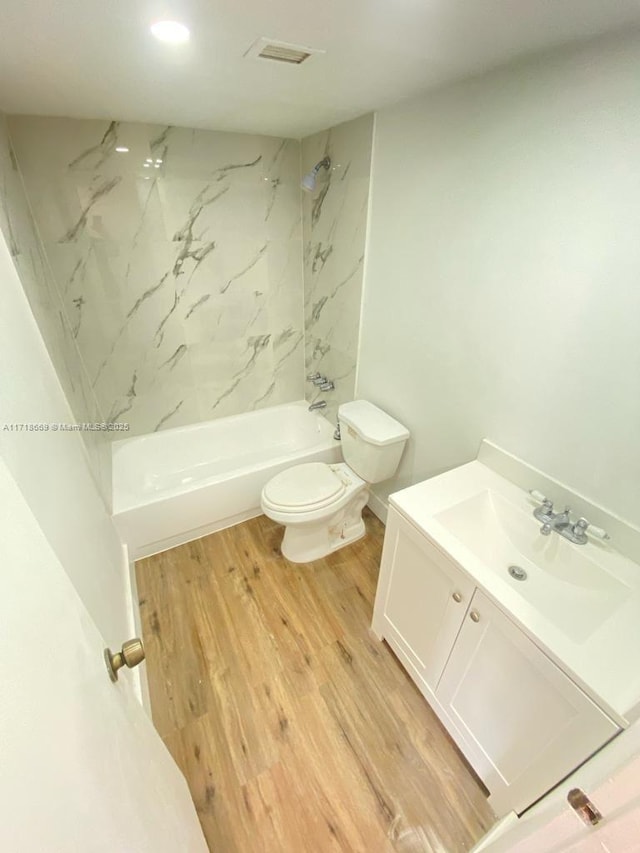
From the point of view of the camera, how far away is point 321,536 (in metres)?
1.92

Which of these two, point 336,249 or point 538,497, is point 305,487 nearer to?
point 538,497

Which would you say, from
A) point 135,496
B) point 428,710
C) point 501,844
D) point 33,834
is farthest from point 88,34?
point 428,710

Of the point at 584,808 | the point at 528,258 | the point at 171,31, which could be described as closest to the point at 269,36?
the point at 171,31

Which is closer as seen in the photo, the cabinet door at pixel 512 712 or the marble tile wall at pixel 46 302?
the cabinet door at pixel 512 712

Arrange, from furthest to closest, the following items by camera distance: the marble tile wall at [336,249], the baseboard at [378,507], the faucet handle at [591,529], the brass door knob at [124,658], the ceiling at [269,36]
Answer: the baseboard at [378,507] → the marble tile wall at [336,249] → the faucet handle at [591,529] → the ceiling at [269,36] → the brass door knob at [124,658]

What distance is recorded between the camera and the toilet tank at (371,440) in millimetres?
1765

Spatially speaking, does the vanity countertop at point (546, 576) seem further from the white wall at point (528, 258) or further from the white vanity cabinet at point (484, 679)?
the white wall at point (528, 258)

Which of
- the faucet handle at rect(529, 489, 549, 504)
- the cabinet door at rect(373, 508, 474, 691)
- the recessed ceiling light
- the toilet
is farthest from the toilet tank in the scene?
the recessed ceiling light

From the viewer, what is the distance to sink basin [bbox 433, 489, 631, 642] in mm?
982

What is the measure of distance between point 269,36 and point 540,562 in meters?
1.66

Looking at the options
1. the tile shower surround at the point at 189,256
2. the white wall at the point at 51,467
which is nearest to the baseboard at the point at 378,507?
the tile shower surround at the point at 189,256

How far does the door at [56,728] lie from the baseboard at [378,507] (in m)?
1.66

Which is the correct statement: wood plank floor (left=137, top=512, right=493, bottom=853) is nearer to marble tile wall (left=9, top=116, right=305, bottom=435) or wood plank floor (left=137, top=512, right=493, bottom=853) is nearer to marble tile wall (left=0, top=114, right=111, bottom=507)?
marble tile wall (left=0, top=114, right=111, bottom=507)

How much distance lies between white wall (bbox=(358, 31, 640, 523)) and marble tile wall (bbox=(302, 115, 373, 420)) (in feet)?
0.50
